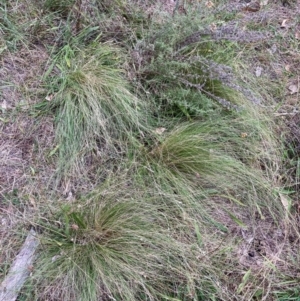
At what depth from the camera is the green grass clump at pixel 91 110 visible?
2346mm

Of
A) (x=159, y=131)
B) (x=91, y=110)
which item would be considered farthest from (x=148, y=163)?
(x=91, y=110)

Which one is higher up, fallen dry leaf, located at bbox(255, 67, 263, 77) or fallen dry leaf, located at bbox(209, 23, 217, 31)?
fallen dry leaf, located at bbox(209, 23, 217, 31)

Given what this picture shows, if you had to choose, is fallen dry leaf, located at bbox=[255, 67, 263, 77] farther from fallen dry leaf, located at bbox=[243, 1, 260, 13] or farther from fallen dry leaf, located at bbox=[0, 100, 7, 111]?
fallen dry leaf, located at bbox=[0, 100, 7, 111]

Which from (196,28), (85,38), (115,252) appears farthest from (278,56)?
(115,252)

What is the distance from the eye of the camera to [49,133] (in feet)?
7.86

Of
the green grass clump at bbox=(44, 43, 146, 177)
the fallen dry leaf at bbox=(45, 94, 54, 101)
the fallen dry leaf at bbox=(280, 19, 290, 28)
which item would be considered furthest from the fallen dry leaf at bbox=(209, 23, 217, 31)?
the fallen dry leaf at bbox=(45, 94, 54, 101)

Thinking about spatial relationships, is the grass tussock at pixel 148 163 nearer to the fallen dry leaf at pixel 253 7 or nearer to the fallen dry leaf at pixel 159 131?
the fallen dry leaf at pixel 159 131

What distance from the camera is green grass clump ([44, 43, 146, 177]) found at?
2.35 m

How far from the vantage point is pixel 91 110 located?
2.39 m

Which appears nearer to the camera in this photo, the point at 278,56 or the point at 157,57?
the point at 157,57

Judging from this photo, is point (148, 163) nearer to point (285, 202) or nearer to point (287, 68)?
point (285, 202)

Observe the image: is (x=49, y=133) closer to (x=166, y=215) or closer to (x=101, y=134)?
(x=101, y=134)

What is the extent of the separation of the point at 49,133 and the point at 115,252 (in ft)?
2.64

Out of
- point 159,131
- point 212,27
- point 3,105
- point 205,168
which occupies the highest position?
point 212,27
